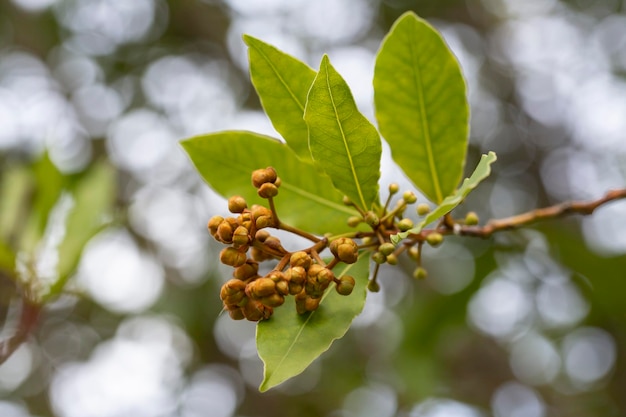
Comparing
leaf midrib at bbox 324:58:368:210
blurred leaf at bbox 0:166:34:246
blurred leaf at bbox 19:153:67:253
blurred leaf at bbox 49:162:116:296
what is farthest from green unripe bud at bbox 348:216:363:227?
blurred leaf at bbox 0:166:34:246

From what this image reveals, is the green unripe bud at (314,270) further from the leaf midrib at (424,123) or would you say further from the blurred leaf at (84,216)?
the blurred leaf at (84,216)

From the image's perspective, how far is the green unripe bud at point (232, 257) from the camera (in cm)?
101

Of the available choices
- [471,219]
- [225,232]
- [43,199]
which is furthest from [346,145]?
[43,199]

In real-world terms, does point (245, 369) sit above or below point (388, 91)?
below

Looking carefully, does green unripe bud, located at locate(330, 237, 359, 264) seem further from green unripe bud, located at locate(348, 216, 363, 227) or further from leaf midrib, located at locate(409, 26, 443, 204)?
leaf midrib, located at locate(409, 26, 443, 204)

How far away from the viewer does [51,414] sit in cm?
562

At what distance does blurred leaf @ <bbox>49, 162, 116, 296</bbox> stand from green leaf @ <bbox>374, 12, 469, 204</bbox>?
4.09 ft

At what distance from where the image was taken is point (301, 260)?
1017 millimetres

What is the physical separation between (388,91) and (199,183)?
13.6ft

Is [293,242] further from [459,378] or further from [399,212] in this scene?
[399,212]

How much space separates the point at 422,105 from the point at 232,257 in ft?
1.67

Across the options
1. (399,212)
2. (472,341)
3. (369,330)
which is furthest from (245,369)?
(399,212)

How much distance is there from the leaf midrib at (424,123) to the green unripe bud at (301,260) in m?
0.41

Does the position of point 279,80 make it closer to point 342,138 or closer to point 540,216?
point 342,138
